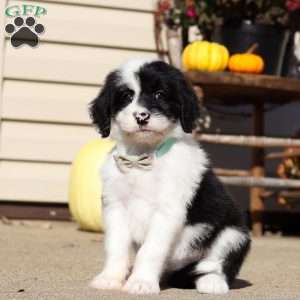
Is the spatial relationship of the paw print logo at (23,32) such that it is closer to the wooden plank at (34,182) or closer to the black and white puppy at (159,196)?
the wooden plank at (34,182)

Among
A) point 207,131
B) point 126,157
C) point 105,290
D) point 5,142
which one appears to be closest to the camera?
point 105,290

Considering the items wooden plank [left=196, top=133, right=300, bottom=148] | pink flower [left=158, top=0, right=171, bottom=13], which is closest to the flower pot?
pink flower [left=158, top=0, right=171, bottom=13]

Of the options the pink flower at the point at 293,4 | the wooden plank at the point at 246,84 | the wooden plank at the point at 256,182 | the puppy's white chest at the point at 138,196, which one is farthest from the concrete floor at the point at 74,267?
the pink flower at the point at 293,4

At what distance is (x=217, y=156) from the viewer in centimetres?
818

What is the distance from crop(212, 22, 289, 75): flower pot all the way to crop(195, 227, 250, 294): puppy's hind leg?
370cm

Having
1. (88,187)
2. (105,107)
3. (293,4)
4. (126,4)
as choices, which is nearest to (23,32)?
(126,4)

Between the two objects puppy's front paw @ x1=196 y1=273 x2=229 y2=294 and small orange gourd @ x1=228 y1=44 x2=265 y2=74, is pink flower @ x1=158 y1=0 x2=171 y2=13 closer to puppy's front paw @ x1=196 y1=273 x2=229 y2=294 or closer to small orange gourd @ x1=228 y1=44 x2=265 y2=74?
small orange gourd @ x1=228 y1=44 x2=265 y2=74

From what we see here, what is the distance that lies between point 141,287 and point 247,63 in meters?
3.84

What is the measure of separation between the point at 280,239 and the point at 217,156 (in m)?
1.39

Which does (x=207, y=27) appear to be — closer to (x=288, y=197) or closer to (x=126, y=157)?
(x=288, y=197)

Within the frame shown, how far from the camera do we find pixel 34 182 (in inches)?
299

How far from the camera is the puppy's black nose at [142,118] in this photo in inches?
143

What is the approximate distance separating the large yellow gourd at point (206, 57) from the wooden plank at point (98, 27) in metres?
0.79

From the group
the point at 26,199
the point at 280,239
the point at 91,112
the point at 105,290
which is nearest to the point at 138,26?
the point at 26,199
